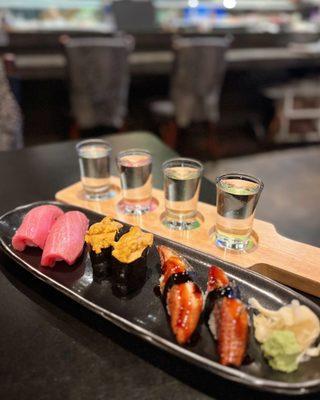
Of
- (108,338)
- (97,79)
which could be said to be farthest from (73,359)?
(97,79)

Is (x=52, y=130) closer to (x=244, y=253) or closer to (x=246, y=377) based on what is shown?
(x=244, y=253)

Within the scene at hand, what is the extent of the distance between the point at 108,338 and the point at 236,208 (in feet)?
1.29

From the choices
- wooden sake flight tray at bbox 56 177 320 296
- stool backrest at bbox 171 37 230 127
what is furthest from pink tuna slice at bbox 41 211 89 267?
stool backrest at bbox 171 37 230 127

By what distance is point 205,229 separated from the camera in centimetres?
96

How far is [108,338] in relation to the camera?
657mm

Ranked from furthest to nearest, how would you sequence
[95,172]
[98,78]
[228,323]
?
[98,78]
[95,172]
[228,323]

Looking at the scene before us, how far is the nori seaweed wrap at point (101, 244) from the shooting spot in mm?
746

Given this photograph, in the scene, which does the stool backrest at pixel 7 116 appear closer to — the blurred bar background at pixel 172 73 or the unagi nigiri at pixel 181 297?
the blurred bar background at pixel 172 73

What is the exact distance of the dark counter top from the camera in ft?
1.86

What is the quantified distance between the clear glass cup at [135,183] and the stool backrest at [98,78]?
195 cm

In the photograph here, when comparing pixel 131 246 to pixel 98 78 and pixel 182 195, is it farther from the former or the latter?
pixel 98 78

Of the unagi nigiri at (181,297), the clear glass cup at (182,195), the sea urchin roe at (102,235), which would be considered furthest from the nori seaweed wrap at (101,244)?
the clear glass cup at (182,195)

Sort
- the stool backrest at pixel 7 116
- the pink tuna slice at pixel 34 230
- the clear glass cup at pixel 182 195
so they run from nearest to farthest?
the pink tuna slice at pixel 34 230 < the clear glass cup at pixel 182 195 < the stool backrest at pixel 7 116

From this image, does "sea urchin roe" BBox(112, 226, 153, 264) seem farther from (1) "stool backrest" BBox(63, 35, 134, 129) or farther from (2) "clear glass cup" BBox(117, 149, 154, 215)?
(1) "stool backrest" BBox(63, 35, 134, 129)
